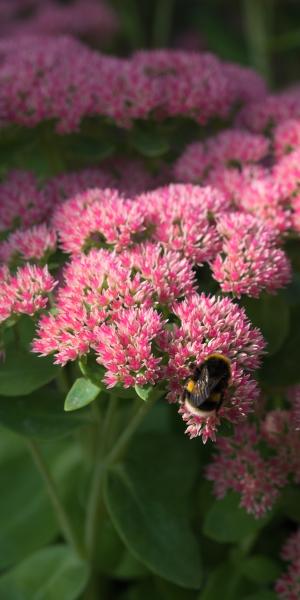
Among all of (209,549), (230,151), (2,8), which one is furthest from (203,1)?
(209,549)

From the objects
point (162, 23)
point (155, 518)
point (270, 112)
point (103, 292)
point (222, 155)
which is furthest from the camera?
point (162, 23)

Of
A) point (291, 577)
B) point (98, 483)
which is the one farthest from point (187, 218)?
point (291, 577)

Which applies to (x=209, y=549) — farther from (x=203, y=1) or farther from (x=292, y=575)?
(x=203, y=1)

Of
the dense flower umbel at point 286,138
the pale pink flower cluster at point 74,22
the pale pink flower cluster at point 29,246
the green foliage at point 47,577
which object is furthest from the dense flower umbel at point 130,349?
the pale pink flower cluster at point 74,22

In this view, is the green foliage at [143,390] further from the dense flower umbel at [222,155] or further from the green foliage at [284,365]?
the dense flower umbel at [222,155]

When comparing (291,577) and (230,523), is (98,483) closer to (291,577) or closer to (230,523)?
(230,523)

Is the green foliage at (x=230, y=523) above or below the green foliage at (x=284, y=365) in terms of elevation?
below
